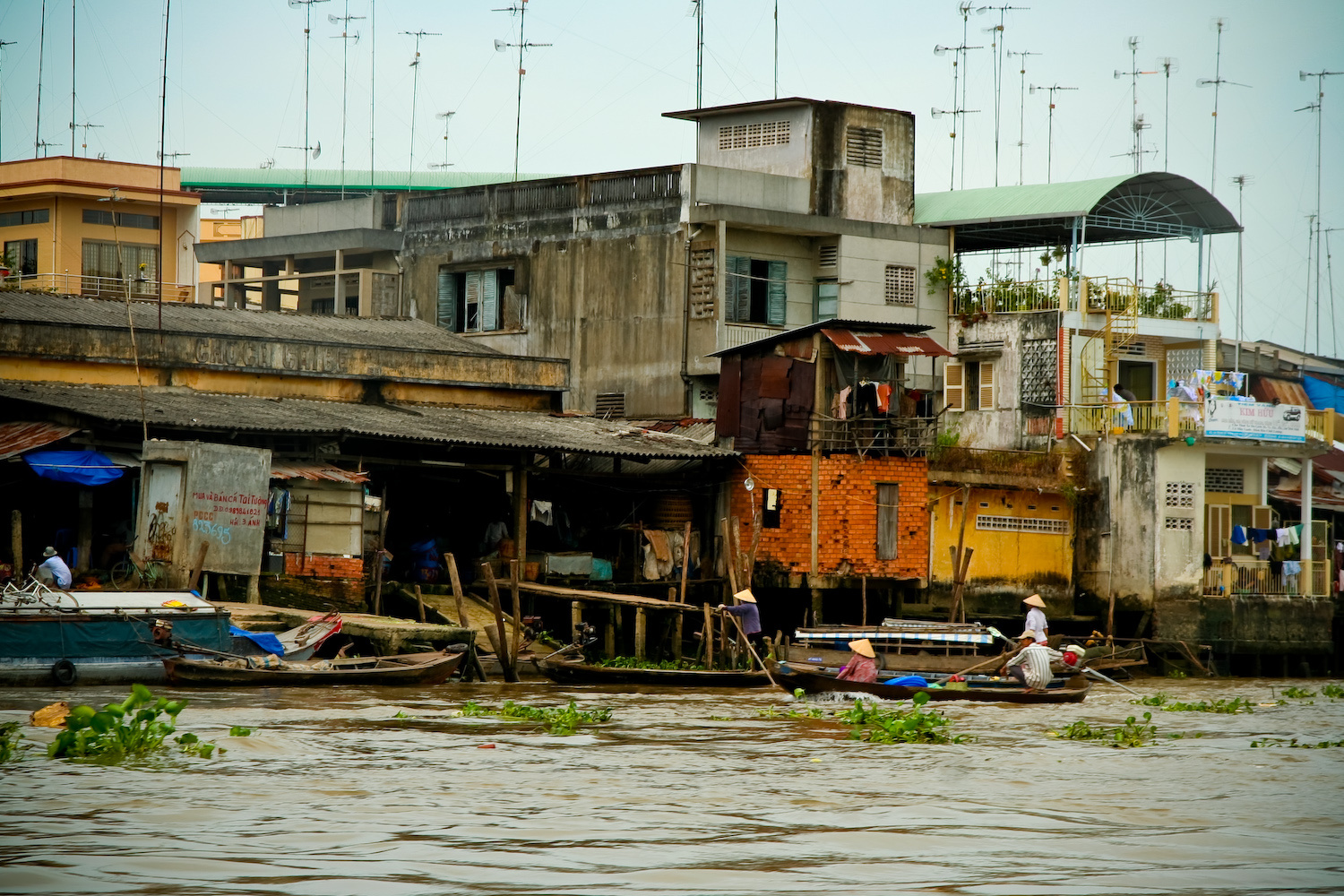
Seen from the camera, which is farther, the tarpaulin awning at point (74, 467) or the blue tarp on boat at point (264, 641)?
the tarpaulin awning at point (74, 467)

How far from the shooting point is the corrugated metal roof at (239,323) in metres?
28.4

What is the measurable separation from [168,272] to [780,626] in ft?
71.1

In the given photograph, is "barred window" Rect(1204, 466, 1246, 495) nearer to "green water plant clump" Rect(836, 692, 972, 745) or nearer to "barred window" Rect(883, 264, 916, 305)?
"barred window" Rect(883, 264, 916, 305)

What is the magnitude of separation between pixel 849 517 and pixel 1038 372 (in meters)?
7.03

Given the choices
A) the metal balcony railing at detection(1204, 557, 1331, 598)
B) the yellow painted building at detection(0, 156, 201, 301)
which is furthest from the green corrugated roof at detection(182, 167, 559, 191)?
the metal balcony railing at detection(1204, 557, 1331, 598)

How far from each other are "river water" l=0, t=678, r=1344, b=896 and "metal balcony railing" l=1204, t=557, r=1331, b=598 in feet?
40.1

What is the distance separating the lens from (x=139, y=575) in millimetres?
22656

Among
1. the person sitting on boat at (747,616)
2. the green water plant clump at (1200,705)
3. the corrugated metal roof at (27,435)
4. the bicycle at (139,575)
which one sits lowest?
the green water plant clump at (1200,705)

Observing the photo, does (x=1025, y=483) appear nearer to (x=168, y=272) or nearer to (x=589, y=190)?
(x=589, y=190)

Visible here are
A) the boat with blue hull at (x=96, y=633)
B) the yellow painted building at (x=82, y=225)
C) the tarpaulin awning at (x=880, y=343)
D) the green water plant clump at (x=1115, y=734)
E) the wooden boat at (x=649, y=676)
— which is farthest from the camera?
the yellow painted building at (x=82, y=225)

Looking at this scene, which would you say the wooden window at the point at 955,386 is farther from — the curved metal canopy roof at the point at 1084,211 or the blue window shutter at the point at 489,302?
the blue window shutter at the point at 489,302

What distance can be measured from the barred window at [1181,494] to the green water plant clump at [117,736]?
836 inches

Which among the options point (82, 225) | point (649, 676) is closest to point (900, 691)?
point (649, 676)

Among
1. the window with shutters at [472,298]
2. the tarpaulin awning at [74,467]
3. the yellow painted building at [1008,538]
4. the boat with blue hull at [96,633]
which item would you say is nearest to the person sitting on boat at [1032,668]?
the yellow painted building at [1008,538]
